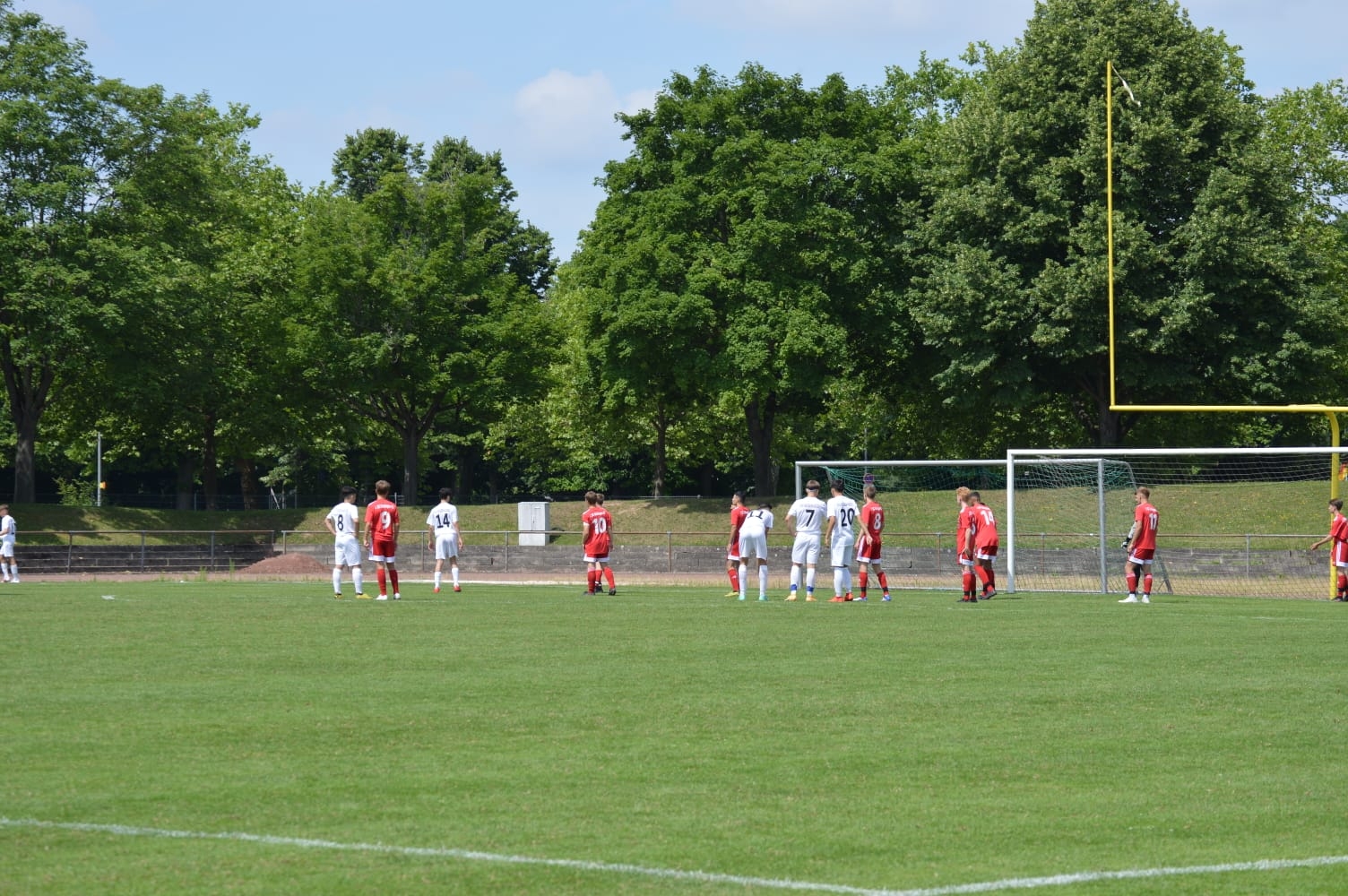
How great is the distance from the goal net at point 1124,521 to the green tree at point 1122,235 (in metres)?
3.21

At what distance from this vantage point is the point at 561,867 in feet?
20.6

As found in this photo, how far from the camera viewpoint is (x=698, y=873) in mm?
6207

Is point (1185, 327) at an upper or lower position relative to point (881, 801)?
upper

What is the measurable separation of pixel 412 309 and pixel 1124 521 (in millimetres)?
27834

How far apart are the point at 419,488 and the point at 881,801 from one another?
7806cm

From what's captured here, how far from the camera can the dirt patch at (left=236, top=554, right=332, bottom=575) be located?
42.4 m

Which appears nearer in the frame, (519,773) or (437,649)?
(519,773)

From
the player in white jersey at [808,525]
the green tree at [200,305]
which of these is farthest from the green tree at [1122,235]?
the green tree at [200,305]

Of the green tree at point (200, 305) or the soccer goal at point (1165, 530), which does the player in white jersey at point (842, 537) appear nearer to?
the soccer goal at point (1165, 530)

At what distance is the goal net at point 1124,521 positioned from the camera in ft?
107

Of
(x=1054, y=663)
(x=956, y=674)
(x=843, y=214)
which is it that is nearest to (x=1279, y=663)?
(x=1054, y=663)

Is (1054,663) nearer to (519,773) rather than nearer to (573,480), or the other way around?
(519,773)

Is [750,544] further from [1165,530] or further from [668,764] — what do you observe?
[668,764]

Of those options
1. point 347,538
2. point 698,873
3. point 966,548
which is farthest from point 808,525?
point 698,873
